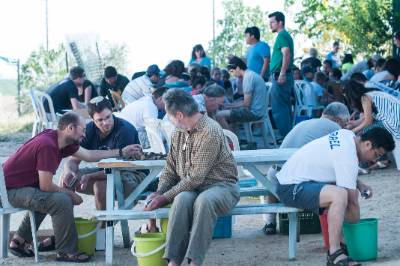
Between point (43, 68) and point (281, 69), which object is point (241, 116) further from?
point (43, 68)

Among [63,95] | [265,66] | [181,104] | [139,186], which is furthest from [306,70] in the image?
[181,104]

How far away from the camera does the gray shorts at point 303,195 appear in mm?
6723

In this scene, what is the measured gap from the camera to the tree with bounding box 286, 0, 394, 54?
58.3 feet

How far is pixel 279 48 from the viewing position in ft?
42.3

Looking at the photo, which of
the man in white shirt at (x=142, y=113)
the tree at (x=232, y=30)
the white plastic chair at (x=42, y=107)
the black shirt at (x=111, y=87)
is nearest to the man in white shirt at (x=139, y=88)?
the white plastic chair at (x=42, y=107)

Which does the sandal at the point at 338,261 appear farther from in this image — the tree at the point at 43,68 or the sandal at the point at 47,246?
the tree at the point at 43,68

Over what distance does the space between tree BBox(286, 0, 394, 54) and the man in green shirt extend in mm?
4128

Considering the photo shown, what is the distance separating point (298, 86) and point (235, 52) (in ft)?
34.7

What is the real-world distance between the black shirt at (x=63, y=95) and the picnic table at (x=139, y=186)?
20.1ft

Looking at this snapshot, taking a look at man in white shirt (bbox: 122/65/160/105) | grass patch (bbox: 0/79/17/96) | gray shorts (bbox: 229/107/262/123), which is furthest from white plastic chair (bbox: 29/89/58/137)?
grass patch (bbox: 0/79/17/96)

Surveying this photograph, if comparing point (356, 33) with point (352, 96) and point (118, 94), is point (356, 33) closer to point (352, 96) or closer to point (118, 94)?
point (118, 94)

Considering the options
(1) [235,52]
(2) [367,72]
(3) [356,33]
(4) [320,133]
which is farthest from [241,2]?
(4) [320,133]

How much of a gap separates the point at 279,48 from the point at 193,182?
21.3 feet

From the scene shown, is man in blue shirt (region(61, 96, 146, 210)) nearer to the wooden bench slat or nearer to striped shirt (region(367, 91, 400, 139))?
the wooden bench slat
